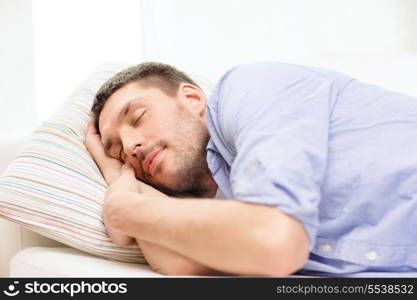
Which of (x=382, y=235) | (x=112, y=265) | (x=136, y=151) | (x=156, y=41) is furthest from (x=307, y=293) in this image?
(x=156, y=41)

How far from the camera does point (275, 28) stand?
227cm

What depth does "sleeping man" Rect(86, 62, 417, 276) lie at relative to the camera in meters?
0.82

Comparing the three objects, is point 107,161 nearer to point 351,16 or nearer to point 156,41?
point 156,41

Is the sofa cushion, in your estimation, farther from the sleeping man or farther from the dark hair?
the dark hair

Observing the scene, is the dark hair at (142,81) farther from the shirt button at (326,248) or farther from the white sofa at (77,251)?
the shirt button at (326,248)

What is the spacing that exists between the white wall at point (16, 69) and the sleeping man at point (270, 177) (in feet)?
2.97

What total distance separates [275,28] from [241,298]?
162 centimetres

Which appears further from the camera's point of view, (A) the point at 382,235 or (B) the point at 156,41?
(B) the point at 156,41

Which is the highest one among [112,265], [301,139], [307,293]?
[301,139]

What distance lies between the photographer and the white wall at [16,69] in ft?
6.77

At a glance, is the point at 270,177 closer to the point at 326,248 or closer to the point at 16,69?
the point at 326,248

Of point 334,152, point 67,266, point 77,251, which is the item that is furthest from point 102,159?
point 334,152

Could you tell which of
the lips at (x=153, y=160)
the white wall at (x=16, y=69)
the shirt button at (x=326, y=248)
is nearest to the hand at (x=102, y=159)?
the lips at (x=153, y=160)

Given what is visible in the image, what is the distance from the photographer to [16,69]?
6.86 feet
